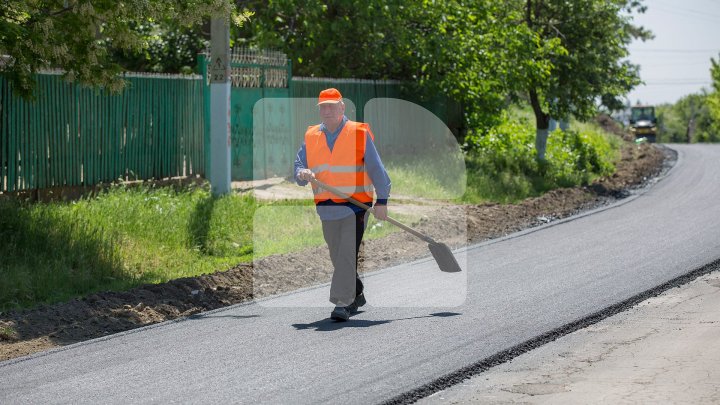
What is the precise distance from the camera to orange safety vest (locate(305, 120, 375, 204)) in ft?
30.0

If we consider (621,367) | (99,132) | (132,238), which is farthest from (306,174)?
(99,132)

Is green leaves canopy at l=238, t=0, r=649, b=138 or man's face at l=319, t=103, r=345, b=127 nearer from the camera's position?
man's face at l=319, t=103, r=345, b=127

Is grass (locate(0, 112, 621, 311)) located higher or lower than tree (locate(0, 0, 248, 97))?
lower

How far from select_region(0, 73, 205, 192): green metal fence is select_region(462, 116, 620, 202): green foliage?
523cm

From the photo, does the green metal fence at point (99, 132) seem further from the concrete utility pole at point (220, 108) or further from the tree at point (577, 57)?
the tree at point (577, 57)

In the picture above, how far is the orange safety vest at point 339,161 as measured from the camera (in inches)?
360

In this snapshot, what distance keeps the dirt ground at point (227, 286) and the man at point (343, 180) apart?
1.49 m

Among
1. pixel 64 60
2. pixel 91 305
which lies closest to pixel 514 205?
pixel 64 60

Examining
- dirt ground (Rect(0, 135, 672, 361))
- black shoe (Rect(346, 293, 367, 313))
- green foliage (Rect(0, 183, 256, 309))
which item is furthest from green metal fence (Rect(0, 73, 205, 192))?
black shoe (Rect(346, 293, 367, 313))

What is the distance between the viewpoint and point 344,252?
9211mm

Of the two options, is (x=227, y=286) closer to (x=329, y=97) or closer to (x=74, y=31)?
(x=329, y=97)

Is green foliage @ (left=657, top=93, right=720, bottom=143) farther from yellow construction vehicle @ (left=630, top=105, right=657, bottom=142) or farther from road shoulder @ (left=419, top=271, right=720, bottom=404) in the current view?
road shoulder @ (left=419, top=271, right=720, bottom=404)

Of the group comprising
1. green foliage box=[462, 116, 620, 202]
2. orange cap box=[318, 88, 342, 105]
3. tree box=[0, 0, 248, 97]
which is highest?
tree box=[0, 0, 248, 97]

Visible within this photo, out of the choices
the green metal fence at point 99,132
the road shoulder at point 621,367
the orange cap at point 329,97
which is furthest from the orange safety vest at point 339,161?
Result: the green metal fence at point 99,132
